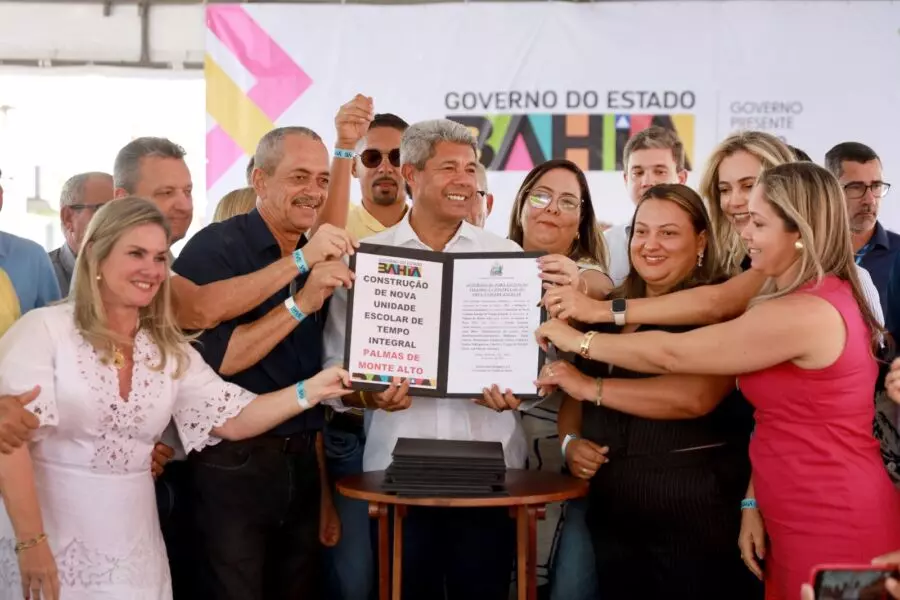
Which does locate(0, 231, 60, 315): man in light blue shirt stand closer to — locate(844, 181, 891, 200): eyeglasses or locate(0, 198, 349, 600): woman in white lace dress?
locate(0, 198, 349, 600): woman in white lace dress

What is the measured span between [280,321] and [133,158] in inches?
47.8

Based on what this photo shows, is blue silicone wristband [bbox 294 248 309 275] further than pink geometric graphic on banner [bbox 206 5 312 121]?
No

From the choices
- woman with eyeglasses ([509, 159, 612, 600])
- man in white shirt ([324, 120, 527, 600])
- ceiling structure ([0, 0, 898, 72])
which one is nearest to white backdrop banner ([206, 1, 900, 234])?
ceiling structure ([0, 0, 898, 72])

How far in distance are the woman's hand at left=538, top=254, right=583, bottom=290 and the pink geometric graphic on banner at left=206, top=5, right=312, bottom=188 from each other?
12.7 feet

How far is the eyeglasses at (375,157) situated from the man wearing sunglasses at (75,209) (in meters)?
1.23

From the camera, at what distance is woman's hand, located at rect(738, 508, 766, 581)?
10.7ft

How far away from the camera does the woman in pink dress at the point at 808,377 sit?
2.96m

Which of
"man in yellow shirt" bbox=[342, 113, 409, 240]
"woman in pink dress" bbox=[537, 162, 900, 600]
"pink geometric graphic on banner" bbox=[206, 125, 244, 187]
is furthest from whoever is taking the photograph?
"pink geometric graphic on banner" bbox=[206, 125, 244, 187]

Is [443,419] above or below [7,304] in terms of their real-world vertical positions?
below

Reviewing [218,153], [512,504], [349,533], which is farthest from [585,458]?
[218,153]

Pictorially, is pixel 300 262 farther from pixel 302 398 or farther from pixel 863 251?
pixel 863 251

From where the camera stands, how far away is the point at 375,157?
16.9ft

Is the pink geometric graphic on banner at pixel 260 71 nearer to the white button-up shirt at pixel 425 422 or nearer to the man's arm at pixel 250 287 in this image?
the white button-up shirt at pixel 425 422

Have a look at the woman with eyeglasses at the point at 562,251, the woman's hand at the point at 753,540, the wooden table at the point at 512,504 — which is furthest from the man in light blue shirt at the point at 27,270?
the woman's hand at the point at 753,540
